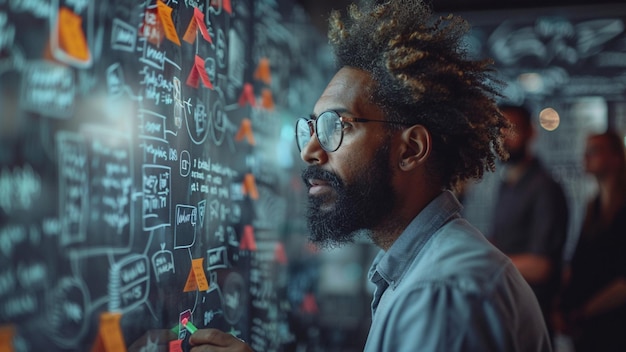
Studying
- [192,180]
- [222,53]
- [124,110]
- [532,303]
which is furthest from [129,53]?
[532,303]

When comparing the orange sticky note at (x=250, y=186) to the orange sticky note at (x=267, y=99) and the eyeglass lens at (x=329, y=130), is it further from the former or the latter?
the eyeglass lens at (x=329, y=130)

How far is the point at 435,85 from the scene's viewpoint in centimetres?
180

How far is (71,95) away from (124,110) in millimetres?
220

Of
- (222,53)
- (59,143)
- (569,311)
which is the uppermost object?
(222,53)

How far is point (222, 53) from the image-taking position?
83.5 inches

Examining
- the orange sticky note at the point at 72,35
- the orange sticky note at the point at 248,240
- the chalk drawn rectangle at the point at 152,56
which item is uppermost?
the chalk drawn rectangle at the point at 152,56

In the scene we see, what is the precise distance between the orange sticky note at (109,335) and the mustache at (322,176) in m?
0.72

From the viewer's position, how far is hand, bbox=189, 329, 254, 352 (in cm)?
169

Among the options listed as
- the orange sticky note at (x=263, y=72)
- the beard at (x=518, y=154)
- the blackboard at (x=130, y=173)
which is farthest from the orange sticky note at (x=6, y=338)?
the beard at (x=518, y=154)

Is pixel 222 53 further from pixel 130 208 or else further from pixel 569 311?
pixel 569 311

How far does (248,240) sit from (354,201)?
2.29ft

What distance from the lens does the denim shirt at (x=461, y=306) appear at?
4.38 feet

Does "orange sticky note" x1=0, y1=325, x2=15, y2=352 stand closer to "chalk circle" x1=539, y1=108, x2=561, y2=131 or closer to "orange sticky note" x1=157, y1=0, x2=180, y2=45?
"orange sticky note" x1=157, y1=0, x2=180, y2=45

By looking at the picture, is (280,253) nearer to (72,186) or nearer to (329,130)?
(329,130)
